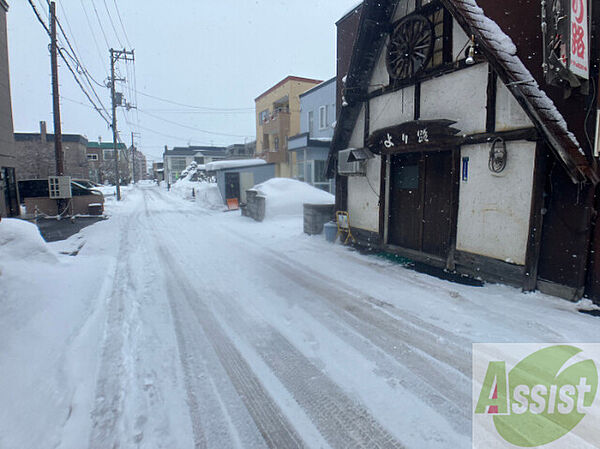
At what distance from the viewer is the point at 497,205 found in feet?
20.0

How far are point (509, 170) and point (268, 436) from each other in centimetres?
571

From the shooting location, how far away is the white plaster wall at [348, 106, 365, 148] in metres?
9.64

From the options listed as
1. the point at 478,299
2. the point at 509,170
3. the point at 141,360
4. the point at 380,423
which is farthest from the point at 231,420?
the point at 509,170

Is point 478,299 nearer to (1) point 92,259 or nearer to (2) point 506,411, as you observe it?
(2) point 506,411

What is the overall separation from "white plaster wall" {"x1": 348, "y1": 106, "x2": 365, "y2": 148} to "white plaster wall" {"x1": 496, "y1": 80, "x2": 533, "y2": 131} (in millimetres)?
4073

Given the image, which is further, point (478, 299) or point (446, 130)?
point (446, 130)

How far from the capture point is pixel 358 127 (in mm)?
9859

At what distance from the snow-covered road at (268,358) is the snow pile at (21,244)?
0.75 metres

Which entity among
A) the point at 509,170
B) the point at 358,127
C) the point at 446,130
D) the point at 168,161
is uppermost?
the point at 168,161

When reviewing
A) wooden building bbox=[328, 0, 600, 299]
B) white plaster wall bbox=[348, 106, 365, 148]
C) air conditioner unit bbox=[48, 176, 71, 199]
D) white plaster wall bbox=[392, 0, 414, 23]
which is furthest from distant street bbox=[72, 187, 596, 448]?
air conditioner unit bbox=[48, 176, 71, 199]

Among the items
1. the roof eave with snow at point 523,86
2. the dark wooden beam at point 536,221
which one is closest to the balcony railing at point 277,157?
the roof eave with snow at point 523,86

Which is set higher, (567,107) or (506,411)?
(567,107)

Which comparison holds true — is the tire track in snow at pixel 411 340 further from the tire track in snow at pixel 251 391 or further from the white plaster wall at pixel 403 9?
the white plaster wall at pixel 403 9

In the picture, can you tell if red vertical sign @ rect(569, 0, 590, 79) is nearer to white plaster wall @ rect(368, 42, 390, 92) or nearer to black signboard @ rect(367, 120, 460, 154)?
black signboard @ rect(367, 120, 460, 154)
